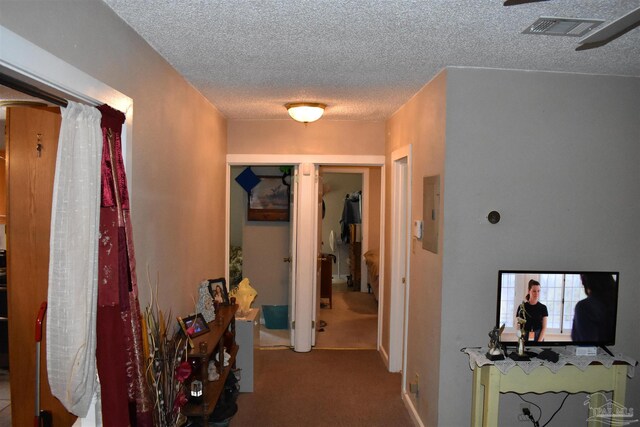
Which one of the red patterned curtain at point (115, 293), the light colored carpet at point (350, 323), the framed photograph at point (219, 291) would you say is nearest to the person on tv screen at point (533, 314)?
the red patterned curtain at point (115, 293)

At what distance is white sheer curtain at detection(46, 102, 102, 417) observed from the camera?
1770 millimetres

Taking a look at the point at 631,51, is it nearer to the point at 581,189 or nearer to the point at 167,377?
the point at 581,189

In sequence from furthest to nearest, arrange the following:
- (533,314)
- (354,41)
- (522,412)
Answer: (522,412), (533,314), (354,41)

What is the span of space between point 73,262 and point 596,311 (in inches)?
108

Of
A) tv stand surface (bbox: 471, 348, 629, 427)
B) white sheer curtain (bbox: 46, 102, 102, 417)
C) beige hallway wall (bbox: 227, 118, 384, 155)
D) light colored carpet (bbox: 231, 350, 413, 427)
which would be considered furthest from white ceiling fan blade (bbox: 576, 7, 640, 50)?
beige hallway wall (bbox: 227, 118, 384, 155)

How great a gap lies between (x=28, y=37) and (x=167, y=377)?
170cm

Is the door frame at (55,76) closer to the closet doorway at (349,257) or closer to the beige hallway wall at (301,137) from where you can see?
the beige hallway wall at (301,137)

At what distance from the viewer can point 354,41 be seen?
98.7 inches

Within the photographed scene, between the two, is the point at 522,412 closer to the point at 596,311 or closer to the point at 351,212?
the point at 596,311

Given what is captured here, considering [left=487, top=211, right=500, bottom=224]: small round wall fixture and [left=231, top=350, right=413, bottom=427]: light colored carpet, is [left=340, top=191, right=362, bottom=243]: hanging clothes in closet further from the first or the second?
[left=487, top=211, right=500, bottom=224]: small round wall fixture

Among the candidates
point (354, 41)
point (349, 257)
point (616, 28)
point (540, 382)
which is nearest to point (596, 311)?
point (540, 382)

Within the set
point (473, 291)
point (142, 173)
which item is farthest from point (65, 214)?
point (473, 291)

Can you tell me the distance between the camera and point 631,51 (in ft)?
8.49

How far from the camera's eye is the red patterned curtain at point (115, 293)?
1.99 metres
